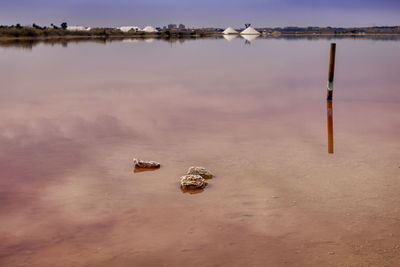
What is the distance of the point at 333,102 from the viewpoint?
14.1m

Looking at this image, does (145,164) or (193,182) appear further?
(145,164)

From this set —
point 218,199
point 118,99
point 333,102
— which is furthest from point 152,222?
point 333,102

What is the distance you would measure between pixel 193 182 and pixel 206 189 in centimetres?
22

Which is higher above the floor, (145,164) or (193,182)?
(145,164)

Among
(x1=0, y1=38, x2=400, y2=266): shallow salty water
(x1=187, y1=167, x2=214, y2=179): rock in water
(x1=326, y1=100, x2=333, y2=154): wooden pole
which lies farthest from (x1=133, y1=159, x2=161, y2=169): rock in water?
(x1=326, y1=100, x2=333, y2=154): wooden pole

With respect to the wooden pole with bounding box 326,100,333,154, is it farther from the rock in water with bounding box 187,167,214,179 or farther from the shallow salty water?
the rock in water with bounding box 187,167,214,179

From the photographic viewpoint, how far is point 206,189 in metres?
6.20

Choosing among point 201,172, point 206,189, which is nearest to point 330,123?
point 201,172

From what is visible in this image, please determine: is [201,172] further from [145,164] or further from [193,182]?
[145,164]

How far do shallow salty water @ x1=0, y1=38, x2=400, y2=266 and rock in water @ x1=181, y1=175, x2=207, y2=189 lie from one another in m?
0.17

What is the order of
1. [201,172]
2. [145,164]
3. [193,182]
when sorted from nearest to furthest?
1. [193,182]
2. [201,172]
3. [145,164]

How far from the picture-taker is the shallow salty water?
459 centimetres

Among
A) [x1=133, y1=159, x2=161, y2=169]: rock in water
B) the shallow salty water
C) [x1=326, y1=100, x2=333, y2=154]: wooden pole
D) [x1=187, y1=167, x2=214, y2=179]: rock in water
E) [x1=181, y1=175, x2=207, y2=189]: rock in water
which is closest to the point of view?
the shallow salty water

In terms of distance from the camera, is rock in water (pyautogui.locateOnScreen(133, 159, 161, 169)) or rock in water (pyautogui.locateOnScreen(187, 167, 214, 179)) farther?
rock in water (pyautogui.locateOnScreen(133, 159, 161, 169))
